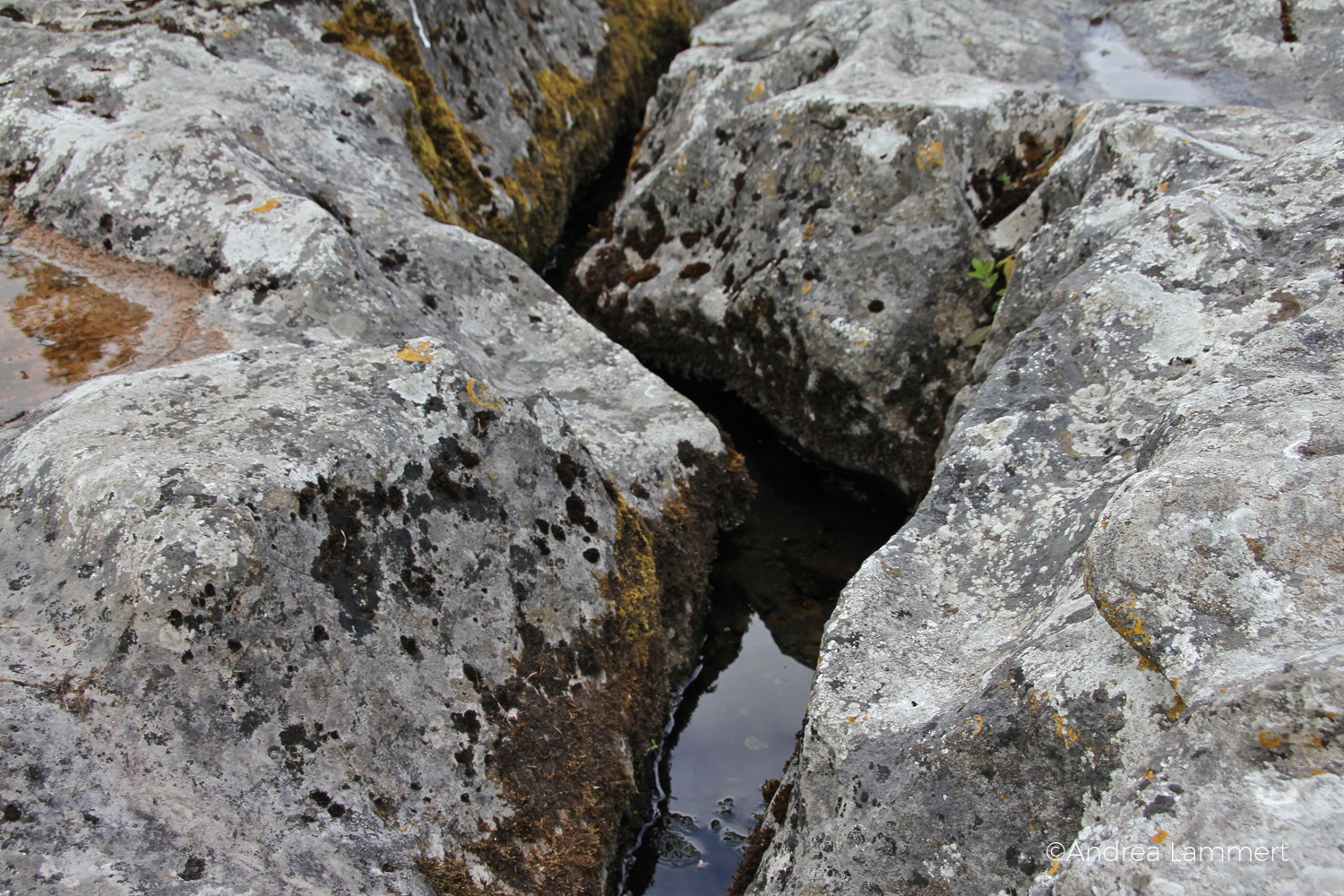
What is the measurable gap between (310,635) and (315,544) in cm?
47

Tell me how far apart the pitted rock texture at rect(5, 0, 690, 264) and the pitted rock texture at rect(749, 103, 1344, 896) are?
6516 mm

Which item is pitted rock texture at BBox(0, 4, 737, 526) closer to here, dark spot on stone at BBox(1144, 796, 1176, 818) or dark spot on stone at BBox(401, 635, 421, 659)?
dark spot on stone at BBox(401, 635, 421, 659)

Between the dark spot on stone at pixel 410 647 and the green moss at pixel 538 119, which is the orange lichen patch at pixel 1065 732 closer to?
the dark spot on stone at pixel 410 647

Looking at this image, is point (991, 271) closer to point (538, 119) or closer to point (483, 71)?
point (538, 119)

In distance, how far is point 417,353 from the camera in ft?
17.1

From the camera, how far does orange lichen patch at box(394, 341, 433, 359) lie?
5.15 m

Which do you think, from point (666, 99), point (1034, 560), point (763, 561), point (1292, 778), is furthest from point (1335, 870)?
point (666, 99)

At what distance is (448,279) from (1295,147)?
683 cm

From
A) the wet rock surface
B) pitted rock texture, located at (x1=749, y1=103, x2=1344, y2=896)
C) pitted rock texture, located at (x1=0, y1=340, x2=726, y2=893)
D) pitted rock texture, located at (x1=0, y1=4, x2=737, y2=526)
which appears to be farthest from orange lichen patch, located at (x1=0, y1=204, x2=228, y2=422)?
pitted rock texture, located at (x1=749, y1=103, x2=1344, y2=896)

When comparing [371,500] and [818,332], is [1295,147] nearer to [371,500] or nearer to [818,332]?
[818,332]

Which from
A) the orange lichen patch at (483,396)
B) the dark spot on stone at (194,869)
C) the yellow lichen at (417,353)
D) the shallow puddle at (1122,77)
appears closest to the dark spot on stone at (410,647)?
the dark spot on stone at (194,869)

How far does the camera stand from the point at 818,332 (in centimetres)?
830

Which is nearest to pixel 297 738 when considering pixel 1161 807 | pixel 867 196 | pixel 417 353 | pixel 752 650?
pixel 417 353

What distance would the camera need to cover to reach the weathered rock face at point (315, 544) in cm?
353
